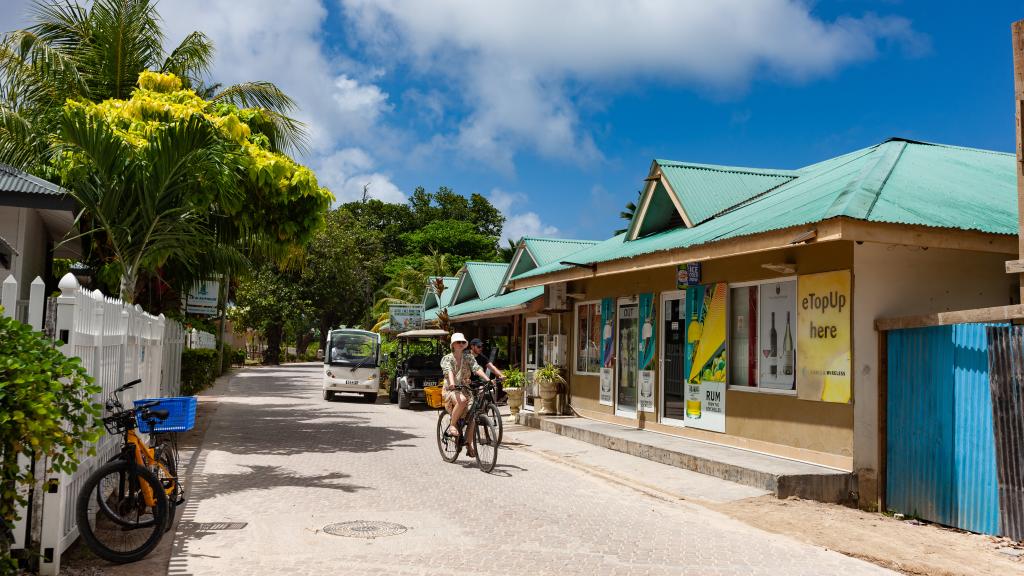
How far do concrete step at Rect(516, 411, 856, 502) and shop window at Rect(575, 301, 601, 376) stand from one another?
1.88 metres

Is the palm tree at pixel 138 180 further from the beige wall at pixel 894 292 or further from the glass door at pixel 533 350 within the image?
the glass door at pixel 533 350

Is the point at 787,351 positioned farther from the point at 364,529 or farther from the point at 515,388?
the point at 515,388

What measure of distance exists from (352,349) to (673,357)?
524 inches

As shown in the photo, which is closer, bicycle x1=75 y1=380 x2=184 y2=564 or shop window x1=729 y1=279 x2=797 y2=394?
bicycle x1=75 y1=380 x2=184 y2=564

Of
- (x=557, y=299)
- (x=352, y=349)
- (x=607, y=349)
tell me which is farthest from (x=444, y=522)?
(x=352, y=349)

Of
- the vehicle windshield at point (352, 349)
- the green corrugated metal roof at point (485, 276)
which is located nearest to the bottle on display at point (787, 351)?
the vehicle windshield at point (352, 349)

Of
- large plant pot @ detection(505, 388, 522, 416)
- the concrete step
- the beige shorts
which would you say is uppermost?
the beige shorts

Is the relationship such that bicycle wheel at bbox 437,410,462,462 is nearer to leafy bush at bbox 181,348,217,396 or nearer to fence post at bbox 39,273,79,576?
fence post at bbox 39,273,79,576

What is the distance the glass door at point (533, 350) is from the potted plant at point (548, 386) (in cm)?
184

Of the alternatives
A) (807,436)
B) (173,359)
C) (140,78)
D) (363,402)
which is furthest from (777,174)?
(363,402)

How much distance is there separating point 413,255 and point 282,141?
47.6m

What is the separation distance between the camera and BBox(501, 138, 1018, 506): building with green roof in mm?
9461

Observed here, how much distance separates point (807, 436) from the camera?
34.1ft

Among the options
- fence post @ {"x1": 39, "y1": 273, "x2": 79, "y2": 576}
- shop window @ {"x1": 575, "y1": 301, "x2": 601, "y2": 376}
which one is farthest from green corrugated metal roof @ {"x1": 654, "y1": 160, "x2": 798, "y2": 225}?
fence post @ {"x1": 39, "y1": 273, "x2": 79, "y2": 576}
